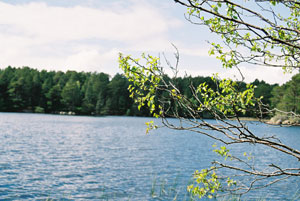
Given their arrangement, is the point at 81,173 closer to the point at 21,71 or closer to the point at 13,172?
the point at 13,172

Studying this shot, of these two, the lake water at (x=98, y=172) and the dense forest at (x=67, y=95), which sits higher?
the dense forest at (x=67, y=95)

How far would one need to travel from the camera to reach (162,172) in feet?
70.4

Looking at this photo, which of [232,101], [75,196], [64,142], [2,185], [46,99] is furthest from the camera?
[46,99]

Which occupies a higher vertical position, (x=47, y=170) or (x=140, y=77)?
(x=140, y=77)

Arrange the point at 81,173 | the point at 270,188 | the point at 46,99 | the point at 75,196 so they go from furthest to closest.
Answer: the point at 46,99 < the point at 81,173 < the point at 270,188 < the point at 75,196

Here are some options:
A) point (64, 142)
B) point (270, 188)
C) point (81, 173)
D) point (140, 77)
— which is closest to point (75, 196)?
point (81, 173)

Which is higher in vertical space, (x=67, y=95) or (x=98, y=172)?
(x=67, y=95)

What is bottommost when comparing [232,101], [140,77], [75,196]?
[75,196]

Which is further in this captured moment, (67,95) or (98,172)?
(67,95)

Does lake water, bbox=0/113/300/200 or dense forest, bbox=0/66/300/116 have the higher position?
dense forest, bbox=0/66/300/116

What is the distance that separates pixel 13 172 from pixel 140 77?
17.9 meters

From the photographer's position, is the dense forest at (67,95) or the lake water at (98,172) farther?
the dense forest at (67,95)

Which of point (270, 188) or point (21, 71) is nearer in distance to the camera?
point (270, 188)

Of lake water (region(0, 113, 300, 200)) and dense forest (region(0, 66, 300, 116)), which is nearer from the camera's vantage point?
lake water (region(0, 113, 300, 200))
